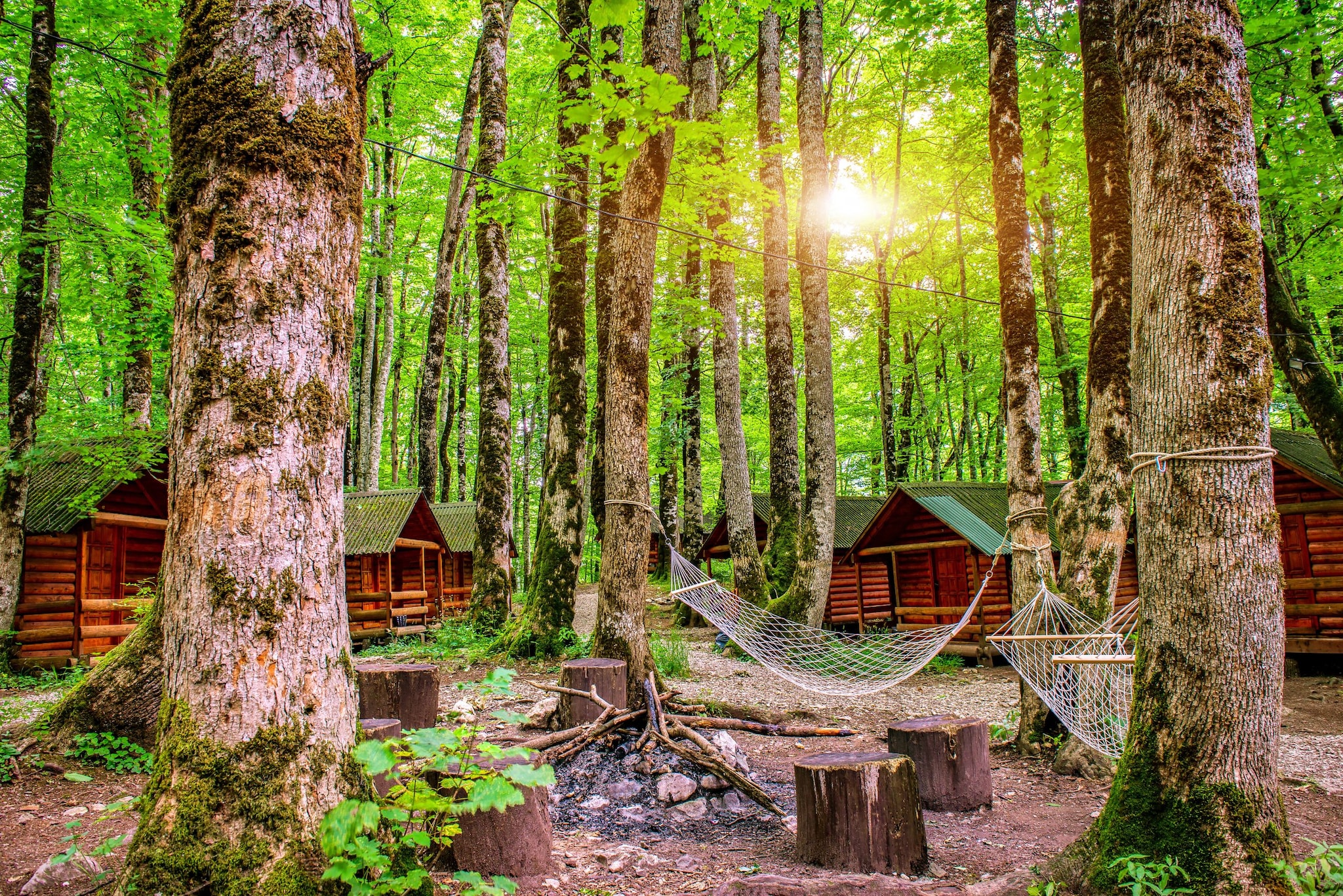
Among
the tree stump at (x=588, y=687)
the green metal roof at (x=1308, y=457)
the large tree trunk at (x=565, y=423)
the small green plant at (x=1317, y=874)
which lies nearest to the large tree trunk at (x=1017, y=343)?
the small green plant at (x=1317, y=874)

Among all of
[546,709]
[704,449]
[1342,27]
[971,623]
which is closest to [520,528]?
[704,449]

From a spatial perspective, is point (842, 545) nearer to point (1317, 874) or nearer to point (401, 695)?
point (401, 695)

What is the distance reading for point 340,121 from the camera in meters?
1.98

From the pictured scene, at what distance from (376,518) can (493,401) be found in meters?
5.62

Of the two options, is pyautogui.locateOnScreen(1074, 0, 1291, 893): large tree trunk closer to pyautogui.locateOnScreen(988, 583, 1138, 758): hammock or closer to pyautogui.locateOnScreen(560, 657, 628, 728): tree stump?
pyautogui.locateOnScreen(988, 583, 1138, 758): hammock

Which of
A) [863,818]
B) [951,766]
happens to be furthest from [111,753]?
[951,766]

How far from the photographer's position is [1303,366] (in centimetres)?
570

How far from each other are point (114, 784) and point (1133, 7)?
5615 mm

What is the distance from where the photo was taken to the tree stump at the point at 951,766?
3.60 m

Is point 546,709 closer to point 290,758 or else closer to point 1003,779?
point 1003,779

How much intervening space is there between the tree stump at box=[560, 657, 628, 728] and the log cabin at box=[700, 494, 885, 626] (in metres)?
7.23

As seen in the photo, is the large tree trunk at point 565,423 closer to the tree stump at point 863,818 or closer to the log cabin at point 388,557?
the tree stump at point 863,818

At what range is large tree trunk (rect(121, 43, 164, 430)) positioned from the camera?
7473 mm

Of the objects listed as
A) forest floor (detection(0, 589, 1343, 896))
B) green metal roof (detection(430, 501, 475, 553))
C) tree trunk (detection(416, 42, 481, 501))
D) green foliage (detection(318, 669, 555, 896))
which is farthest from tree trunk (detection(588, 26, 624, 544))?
green metal roof (detection(430, 501, 475, 553))
